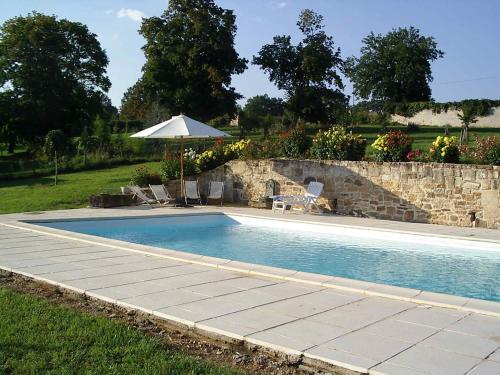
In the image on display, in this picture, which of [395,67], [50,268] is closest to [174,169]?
[50,268]

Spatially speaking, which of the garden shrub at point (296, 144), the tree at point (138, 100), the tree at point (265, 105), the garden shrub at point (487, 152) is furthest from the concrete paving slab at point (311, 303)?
the tree at point (265, 105)

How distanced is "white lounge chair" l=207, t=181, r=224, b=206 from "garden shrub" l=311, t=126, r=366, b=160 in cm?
300

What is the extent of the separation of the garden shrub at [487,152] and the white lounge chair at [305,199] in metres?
3.59

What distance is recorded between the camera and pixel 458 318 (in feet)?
15.0

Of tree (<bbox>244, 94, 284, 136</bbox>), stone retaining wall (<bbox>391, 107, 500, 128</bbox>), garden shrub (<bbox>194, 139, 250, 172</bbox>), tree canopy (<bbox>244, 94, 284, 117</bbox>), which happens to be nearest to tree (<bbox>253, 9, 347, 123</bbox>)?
stone retaining wall (<bbox>391, 107, 500, 128</bbox>)

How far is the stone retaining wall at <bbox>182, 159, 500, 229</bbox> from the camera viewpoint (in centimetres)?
1098

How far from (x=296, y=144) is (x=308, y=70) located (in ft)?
85.2

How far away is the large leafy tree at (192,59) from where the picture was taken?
33.2 metres

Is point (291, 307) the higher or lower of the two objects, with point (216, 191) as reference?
lower

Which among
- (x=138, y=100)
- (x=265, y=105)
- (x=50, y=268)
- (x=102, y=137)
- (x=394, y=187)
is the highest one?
(x=265, y=105)

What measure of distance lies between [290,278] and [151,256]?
2.29 m

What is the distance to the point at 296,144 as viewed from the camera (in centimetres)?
1461

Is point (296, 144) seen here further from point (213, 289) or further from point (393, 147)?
point (213, 289)

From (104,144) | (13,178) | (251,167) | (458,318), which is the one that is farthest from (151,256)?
(104,144)
